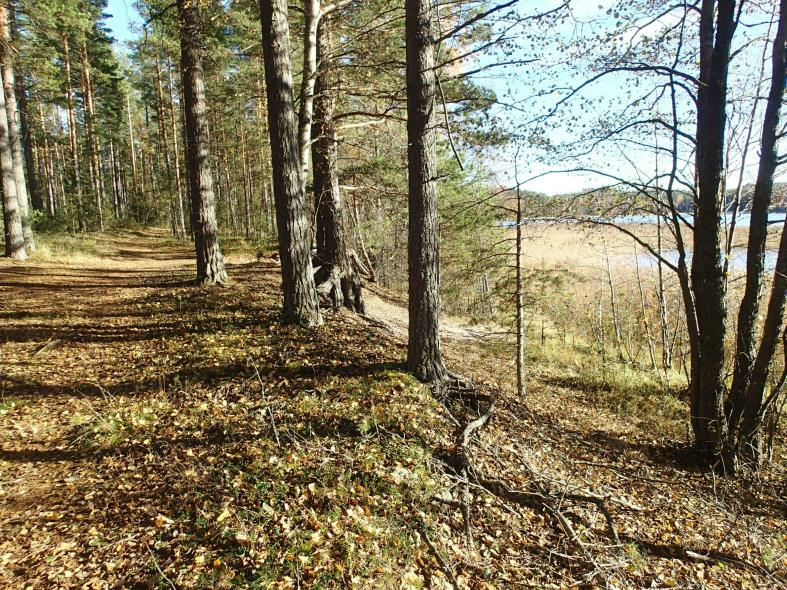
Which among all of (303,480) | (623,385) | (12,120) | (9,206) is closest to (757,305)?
(623,385)

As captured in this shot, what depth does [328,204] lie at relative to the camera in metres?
8.54

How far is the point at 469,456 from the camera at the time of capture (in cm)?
445

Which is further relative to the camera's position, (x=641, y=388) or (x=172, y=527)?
(x=641, y=388)

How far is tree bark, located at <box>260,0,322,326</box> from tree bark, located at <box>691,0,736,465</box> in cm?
569

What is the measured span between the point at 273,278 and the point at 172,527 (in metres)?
9.11

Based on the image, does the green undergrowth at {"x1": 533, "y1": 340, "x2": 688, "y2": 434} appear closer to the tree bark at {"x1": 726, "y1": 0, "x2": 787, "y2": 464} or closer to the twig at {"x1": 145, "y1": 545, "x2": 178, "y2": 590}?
the tree bark at {"x1": 726, "y1": 0, "x2": 787, "y2": 464}

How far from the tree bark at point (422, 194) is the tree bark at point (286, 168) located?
200 cm

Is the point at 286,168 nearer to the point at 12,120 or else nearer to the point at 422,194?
the point at 422,194

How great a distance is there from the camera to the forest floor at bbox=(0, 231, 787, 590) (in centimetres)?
292

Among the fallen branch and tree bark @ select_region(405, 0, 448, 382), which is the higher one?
tree bark @ select_region(405, 0, 448, 382)

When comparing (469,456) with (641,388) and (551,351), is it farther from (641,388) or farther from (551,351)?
(551,351)

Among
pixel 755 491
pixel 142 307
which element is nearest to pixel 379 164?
pixel 142 307

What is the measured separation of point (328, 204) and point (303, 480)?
6.05 m

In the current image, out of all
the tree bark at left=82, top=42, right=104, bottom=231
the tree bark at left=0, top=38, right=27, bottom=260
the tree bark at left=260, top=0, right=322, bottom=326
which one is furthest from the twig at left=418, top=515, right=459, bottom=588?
the tree bark at left=82, top=42, right=104, bottom=231
